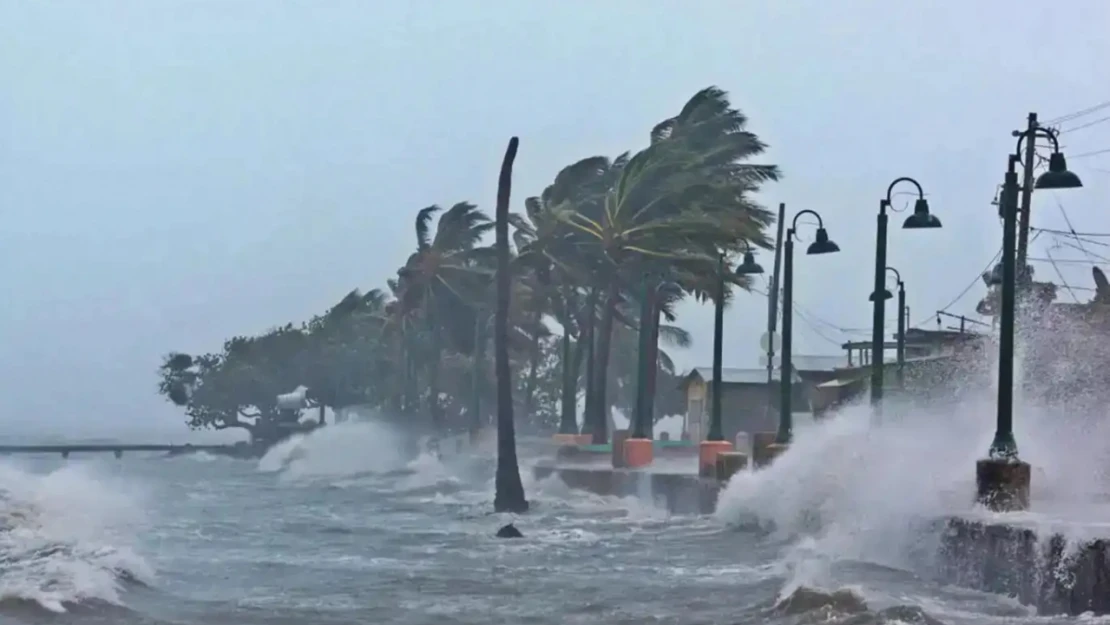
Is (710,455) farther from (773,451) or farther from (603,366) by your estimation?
(603,366)

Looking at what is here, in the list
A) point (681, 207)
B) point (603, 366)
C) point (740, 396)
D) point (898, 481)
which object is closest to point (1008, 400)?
point (898, 481)

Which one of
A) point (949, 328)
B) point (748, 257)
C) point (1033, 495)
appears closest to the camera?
point (1033, 495)

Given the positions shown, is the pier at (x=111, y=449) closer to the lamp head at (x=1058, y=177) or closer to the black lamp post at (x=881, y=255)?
the black lamp post at (x=881, y=255)

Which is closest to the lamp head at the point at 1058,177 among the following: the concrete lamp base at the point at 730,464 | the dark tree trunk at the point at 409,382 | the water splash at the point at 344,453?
the concrete lamp base at the point at 730,464

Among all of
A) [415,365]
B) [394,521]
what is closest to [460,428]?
[415,365]

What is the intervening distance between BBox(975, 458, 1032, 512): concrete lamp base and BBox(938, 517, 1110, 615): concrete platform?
515 mm

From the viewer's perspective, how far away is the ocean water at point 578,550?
1808 cm

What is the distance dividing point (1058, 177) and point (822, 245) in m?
9.73

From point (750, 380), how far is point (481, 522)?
29.2 metres

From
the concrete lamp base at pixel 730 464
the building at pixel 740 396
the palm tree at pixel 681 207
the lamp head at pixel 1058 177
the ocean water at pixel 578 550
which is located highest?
the palm tree at pixel 681 207

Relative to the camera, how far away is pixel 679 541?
2955 cm

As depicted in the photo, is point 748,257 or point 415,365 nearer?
point 748,257

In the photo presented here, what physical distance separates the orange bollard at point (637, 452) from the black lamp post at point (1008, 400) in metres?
24.4

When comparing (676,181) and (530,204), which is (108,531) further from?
(530,204)
